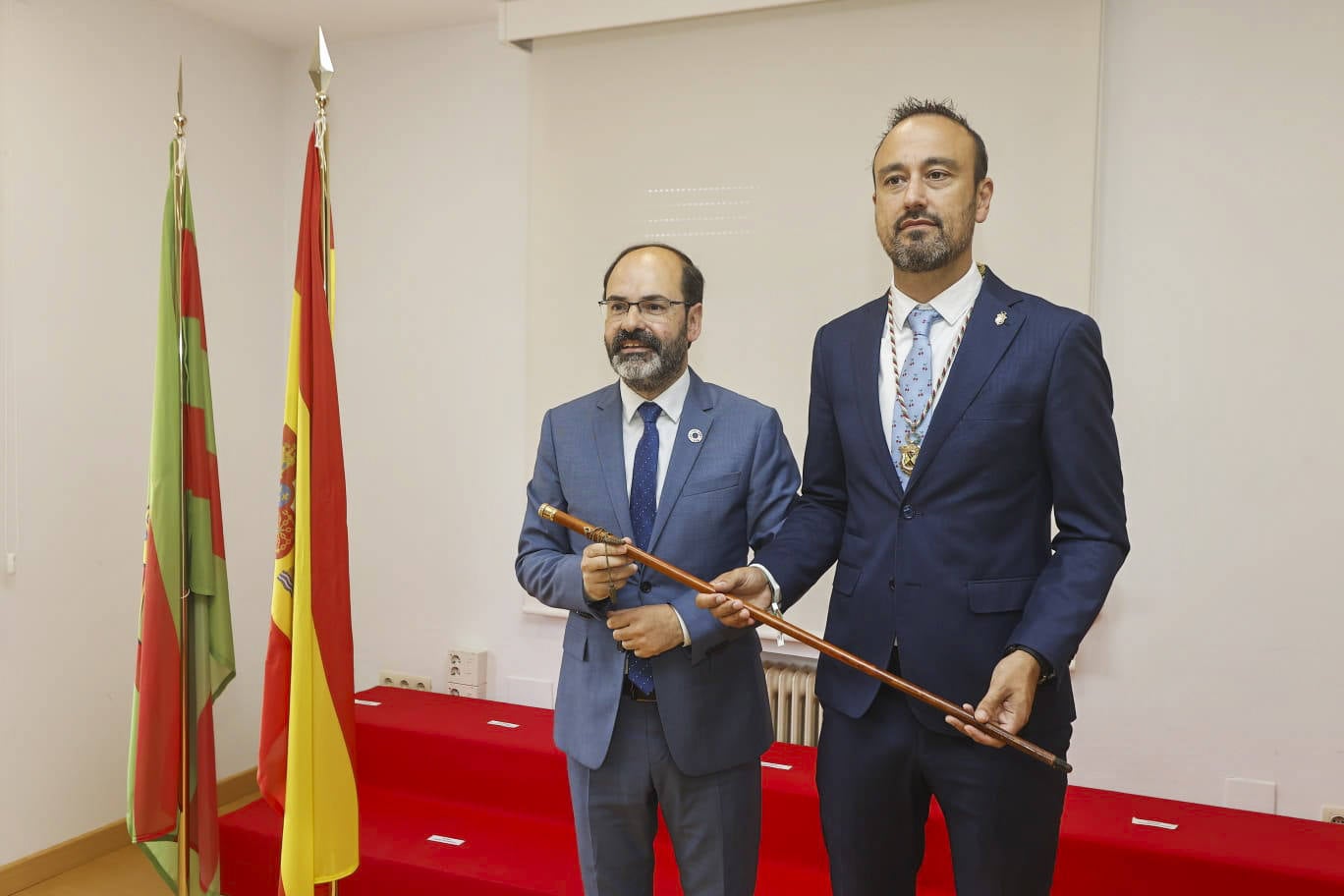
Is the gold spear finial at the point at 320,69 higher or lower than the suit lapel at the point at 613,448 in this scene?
higher

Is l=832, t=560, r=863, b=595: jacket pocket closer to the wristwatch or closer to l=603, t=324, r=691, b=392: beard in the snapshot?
the wristwatch

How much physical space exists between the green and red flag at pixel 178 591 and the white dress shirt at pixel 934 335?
208 centimetres

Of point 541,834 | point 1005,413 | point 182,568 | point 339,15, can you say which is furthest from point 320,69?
point 541,834

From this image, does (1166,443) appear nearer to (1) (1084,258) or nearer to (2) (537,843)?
(1) (1084,258)

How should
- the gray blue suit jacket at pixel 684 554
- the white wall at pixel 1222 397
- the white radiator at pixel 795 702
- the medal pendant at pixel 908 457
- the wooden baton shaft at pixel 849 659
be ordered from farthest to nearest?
the white radiator at pixel 795 702, the white wall at pixel 1222 397, the gray blue suit jacket at pixel 684 554, the medal pendant at pixel 908 457, the wooden baton shaft at pixel 849 659

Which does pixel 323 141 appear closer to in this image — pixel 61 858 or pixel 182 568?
pixel 182 568

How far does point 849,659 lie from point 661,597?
0.49m

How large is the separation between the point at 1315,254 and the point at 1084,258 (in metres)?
0.64

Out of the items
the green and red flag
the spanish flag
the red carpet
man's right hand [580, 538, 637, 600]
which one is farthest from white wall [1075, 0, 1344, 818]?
the green and red flag

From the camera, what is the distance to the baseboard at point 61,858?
3322 millimetres

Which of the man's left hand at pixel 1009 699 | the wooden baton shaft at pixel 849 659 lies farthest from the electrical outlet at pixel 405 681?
the man's left hand at pixel 1009 699

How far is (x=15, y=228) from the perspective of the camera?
3283 millimetres

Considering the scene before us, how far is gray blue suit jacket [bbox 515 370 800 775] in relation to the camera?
6.36 ft

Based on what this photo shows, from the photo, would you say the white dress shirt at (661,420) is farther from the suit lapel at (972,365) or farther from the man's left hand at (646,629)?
the suit lapel at (972,365)
